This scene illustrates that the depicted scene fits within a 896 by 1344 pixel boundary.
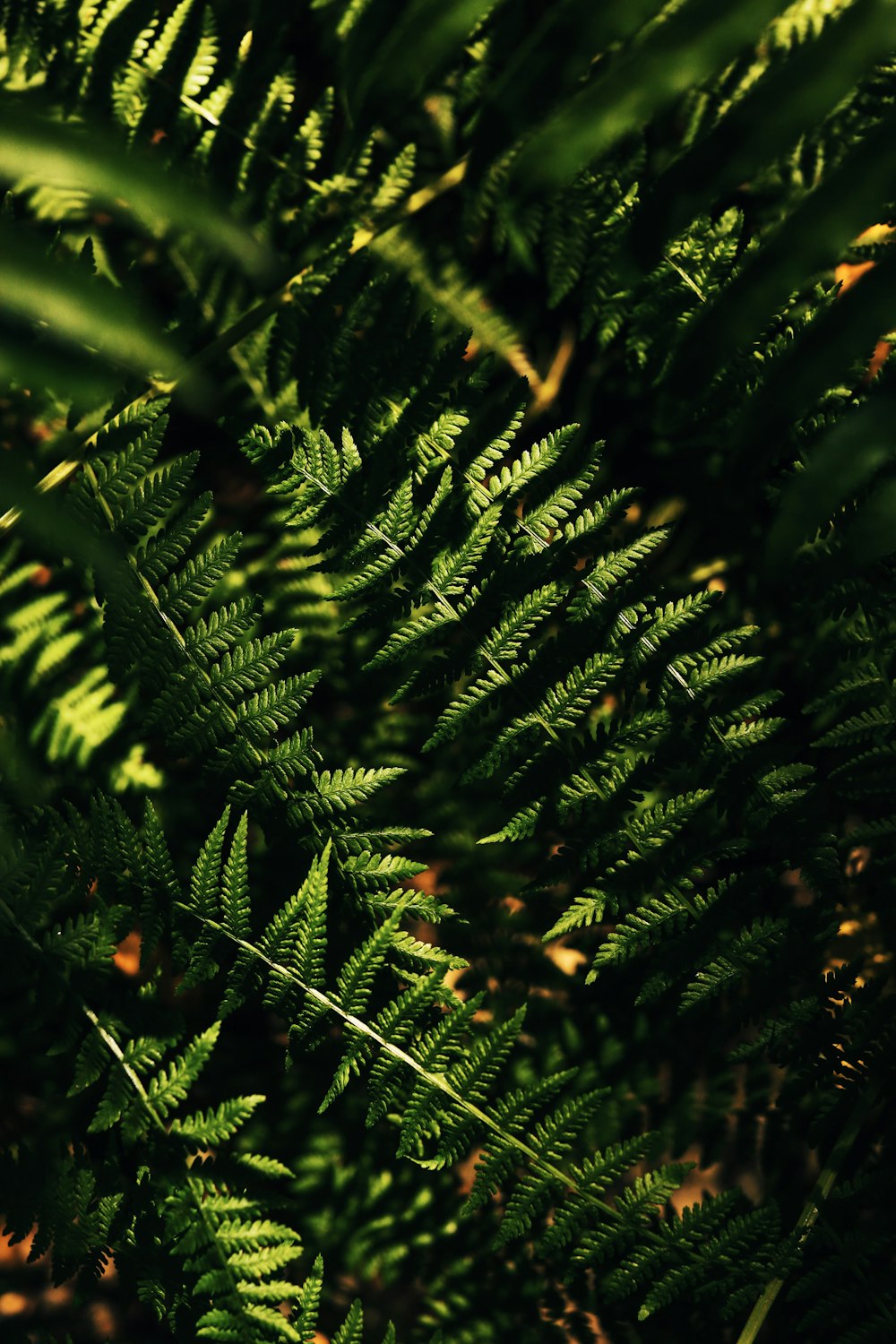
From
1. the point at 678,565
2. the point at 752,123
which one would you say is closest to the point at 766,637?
the point at 678,565

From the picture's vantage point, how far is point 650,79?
2.00 ft

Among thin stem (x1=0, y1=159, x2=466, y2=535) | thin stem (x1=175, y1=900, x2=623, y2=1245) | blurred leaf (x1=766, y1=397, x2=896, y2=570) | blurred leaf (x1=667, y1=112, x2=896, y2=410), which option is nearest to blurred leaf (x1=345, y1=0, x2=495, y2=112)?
blurred leaf (x1=667, y1=112, x2=896, y2=410)

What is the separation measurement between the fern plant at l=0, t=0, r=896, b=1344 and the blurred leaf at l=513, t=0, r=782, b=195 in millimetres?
184

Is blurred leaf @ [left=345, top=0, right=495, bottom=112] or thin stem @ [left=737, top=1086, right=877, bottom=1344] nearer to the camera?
blurred leaf @ [left=345, top=0, right=495, bottom=112]

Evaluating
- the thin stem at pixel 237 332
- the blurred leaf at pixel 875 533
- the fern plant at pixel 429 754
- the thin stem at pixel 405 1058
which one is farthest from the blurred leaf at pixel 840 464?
the thin stem at pixel 237 332

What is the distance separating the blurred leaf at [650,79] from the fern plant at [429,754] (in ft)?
0.60

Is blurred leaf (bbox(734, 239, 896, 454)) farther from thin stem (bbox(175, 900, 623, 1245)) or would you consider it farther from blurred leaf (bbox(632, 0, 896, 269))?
thin stem (bbox(175, 900, 623, 1245))

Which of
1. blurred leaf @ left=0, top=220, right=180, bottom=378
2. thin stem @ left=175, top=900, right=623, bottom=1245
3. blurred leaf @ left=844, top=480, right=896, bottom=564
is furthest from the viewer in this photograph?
thin stem @ left=175, top=900, right=623, bottom=1245

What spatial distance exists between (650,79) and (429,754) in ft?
3.30

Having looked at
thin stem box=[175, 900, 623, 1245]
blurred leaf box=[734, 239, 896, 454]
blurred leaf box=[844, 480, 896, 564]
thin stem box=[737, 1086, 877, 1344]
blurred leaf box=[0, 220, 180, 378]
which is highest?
blurred leaf box=[734, 239, 896, 454]

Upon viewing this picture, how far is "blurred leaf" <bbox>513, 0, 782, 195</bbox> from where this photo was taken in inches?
23.8

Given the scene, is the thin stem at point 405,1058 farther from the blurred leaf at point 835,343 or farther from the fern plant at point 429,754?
A: the blurred leaf at point 835,343

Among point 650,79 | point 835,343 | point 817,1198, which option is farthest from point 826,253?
point 817,1198

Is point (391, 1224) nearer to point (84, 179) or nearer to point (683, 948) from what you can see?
point (683, 948)
